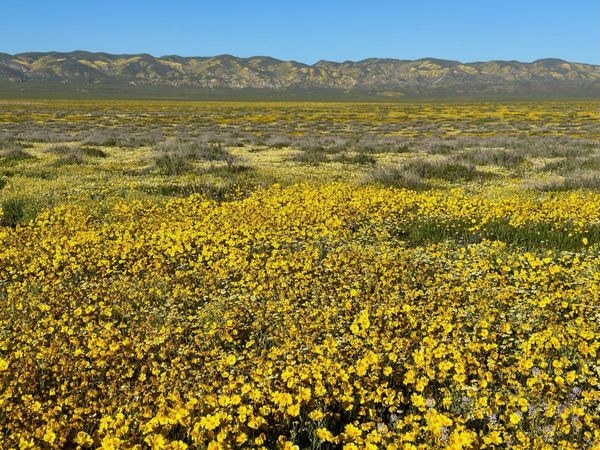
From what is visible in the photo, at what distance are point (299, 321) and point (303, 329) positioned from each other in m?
0.31

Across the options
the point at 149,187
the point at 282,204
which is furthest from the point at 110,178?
the point at 282,204

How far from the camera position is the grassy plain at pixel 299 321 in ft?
12.7

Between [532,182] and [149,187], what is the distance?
13200 mm

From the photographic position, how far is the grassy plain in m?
3.87

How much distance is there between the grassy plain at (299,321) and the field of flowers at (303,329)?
35 mm

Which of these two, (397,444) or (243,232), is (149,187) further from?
(397,444)

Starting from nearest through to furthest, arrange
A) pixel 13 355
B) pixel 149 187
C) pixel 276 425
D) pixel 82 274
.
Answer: pixel 276 425 → pixel 13 355 → pixel 82 274 → pixel 149 187

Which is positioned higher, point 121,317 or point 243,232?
point 243,232

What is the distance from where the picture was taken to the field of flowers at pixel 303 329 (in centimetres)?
384

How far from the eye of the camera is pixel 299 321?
593 cm

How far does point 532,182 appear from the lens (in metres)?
16.7

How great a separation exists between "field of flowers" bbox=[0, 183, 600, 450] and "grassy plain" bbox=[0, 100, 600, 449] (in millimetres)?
35

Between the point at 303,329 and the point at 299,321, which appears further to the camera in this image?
the point at 299,321

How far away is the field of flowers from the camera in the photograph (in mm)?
3838
